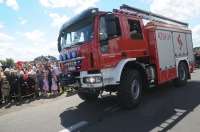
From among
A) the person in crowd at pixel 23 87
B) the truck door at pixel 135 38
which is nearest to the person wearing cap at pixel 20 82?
the person in crowd at pixel 23 87

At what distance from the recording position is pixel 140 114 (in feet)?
21.9

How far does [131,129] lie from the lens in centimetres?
549

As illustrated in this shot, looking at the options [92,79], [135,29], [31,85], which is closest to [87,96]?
[92,79]

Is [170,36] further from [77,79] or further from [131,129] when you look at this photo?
[131,129]

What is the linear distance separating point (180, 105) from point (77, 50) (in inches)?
143

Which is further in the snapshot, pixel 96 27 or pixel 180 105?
pixel 180 105

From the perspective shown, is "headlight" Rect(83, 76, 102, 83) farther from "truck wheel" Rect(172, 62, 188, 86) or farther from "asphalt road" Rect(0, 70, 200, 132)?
"truck wheel" Rect(172, 62, 188, 86)

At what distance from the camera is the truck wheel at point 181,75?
35.2ft

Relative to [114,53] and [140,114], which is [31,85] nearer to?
[114,53]

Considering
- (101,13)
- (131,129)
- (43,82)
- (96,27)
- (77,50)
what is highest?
(101,13)

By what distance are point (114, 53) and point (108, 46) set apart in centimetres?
33

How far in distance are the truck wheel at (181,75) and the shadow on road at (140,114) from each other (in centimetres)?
157

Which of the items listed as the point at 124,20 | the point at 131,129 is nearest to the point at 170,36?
the point at 124,20

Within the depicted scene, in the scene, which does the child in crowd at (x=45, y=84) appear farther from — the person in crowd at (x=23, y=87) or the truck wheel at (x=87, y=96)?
the truck wheel at (x=87, y=96)
